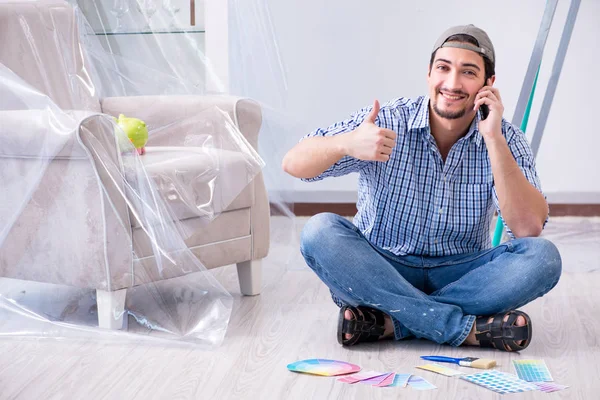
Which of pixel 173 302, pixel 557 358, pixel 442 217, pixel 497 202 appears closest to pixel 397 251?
pixel 442 217

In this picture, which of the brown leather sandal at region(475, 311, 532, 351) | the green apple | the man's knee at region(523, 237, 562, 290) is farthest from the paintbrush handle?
the green apple

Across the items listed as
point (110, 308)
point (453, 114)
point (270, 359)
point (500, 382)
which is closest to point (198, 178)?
point (110, 308)

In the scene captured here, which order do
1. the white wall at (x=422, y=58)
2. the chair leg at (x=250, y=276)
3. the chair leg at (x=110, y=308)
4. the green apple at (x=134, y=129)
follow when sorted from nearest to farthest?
the chair leg at (x=110, y=308)
the green apple at (x=134, y=129)
the chair leg at (x=250, y=276)
the white wall at (x=422, y=58)

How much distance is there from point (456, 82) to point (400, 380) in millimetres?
597

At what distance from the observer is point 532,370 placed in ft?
4.97

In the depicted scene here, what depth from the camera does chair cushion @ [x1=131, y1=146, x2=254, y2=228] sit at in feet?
5.86

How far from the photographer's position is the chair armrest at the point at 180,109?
202cm

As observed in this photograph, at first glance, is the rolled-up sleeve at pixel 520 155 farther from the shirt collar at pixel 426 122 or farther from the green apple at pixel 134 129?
the green apple at pixel 134 129

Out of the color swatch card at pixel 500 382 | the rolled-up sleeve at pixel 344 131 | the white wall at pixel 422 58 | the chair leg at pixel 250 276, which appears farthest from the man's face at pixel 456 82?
the white wall at pixel 422 58

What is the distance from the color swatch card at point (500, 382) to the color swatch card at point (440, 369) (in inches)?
1.0

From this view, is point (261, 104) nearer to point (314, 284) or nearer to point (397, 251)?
point (314, 284)

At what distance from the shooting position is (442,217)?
1705 millimetres

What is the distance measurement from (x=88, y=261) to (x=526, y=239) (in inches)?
35.3

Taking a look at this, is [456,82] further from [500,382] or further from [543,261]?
[500,382]
